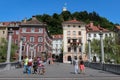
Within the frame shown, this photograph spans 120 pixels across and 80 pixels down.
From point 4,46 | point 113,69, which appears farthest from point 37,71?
point 4,46

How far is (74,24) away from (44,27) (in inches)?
530

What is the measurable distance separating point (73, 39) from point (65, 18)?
50.0 m

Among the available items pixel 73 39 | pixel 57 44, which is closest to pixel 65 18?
pixel 57 44

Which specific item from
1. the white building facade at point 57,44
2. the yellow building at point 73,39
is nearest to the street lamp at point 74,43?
the yellow building at point 73,39

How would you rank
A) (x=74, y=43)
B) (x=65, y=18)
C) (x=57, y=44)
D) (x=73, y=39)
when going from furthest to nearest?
(x=65, y=18)
(x=57, y=44)
(x=73, y=39)
(x=74, y=43)

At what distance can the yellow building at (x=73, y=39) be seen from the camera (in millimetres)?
88000

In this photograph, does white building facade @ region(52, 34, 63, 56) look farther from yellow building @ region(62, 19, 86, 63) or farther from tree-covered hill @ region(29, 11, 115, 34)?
yellow building @ region(62, 19, 86, 63)

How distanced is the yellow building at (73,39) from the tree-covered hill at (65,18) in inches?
1192

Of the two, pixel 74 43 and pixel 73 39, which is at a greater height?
pixel 73 39

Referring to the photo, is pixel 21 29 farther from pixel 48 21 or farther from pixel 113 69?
pixel 113 69

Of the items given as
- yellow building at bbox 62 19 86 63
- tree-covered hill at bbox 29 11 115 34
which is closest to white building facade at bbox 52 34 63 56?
tree-covered hill at bbox 29 11 115 34

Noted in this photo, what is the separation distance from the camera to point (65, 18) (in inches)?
5438

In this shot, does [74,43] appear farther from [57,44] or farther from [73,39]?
[57,44]

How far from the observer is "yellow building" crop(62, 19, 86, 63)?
8800 centimetres
